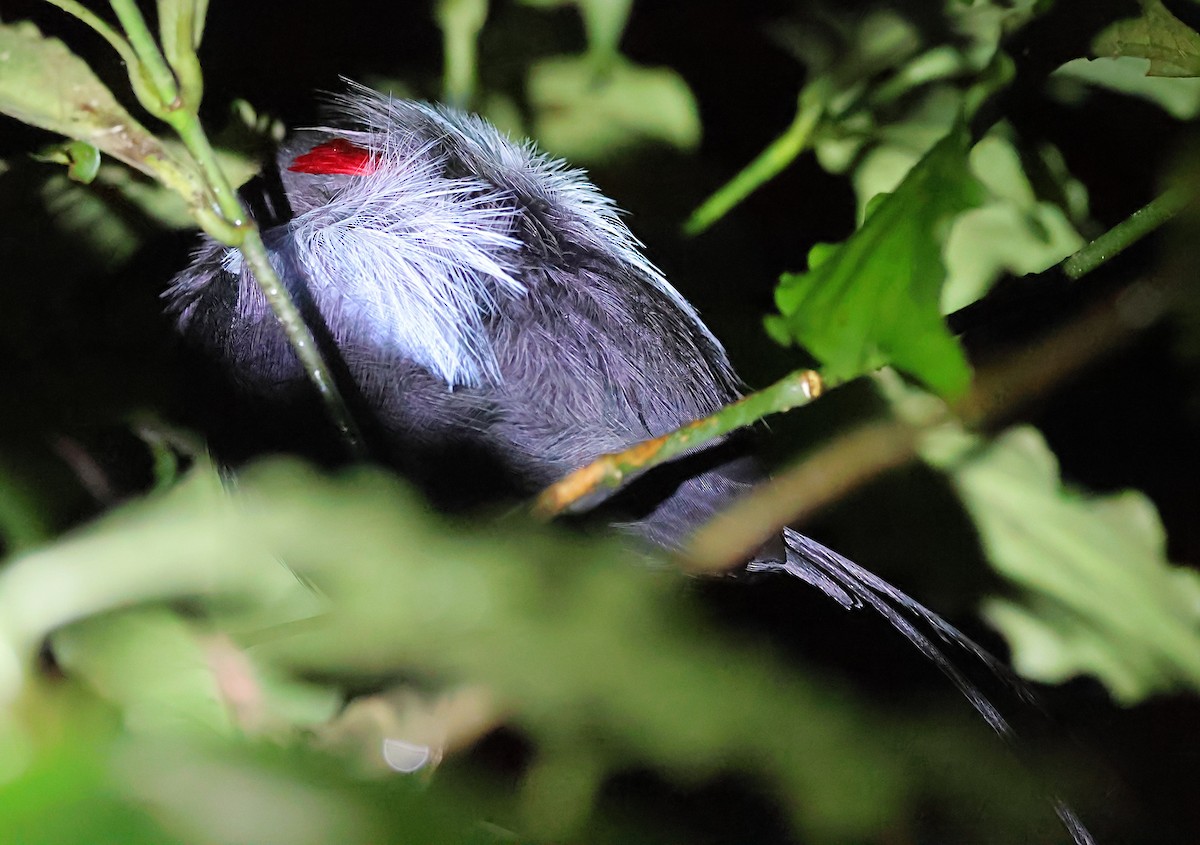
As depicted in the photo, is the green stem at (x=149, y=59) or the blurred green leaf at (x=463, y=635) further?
the blurred green leaf at (x=463, y=635)

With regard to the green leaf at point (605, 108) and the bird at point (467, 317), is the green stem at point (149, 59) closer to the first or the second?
the bird at point (467, 317)

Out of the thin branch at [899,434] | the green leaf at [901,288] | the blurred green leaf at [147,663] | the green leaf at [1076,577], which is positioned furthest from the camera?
the green leaf at [1076,577]

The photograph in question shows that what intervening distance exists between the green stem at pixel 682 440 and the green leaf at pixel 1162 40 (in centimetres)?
33

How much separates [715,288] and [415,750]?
0.52 m

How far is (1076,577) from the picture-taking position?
0.72 meters

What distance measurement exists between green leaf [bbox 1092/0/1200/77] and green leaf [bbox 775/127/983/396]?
310 millimetres

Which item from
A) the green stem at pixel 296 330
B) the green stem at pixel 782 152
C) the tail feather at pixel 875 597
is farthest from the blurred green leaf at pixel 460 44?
the tail feather at pixel 875 597

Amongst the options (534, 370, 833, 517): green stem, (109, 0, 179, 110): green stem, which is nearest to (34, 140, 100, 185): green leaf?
(109, 0, 179, 110): green stem

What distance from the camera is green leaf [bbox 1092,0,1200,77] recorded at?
0.48 meters

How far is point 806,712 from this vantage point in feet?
1.69

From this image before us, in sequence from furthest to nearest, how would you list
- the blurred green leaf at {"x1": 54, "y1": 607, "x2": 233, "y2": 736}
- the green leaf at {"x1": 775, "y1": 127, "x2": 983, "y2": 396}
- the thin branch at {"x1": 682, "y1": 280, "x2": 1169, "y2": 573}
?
the thin branch at {"x1": 682, "y1": 280, "x2": 1169, "y2": 573} < the blurred green leaf at {"x1": 54, "y1": 607, "x2": 233, "y2": 736} < the green leaf at {"x1": 775, "y1": 127, "x2": 983, "y2": 396}

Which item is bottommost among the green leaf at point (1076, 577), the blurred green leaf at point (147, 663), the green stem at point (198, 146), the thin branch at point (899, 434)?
the green leaf at point (1076, 577)

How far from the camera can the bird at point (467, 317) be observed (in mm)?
614

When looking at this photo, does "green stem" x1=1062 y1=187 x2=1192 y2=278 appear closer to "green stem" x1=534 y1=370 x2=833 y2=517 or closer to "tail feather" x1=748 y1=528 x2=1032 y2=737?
"green stem" x1=534 y1=370 x2=833 y2=517
